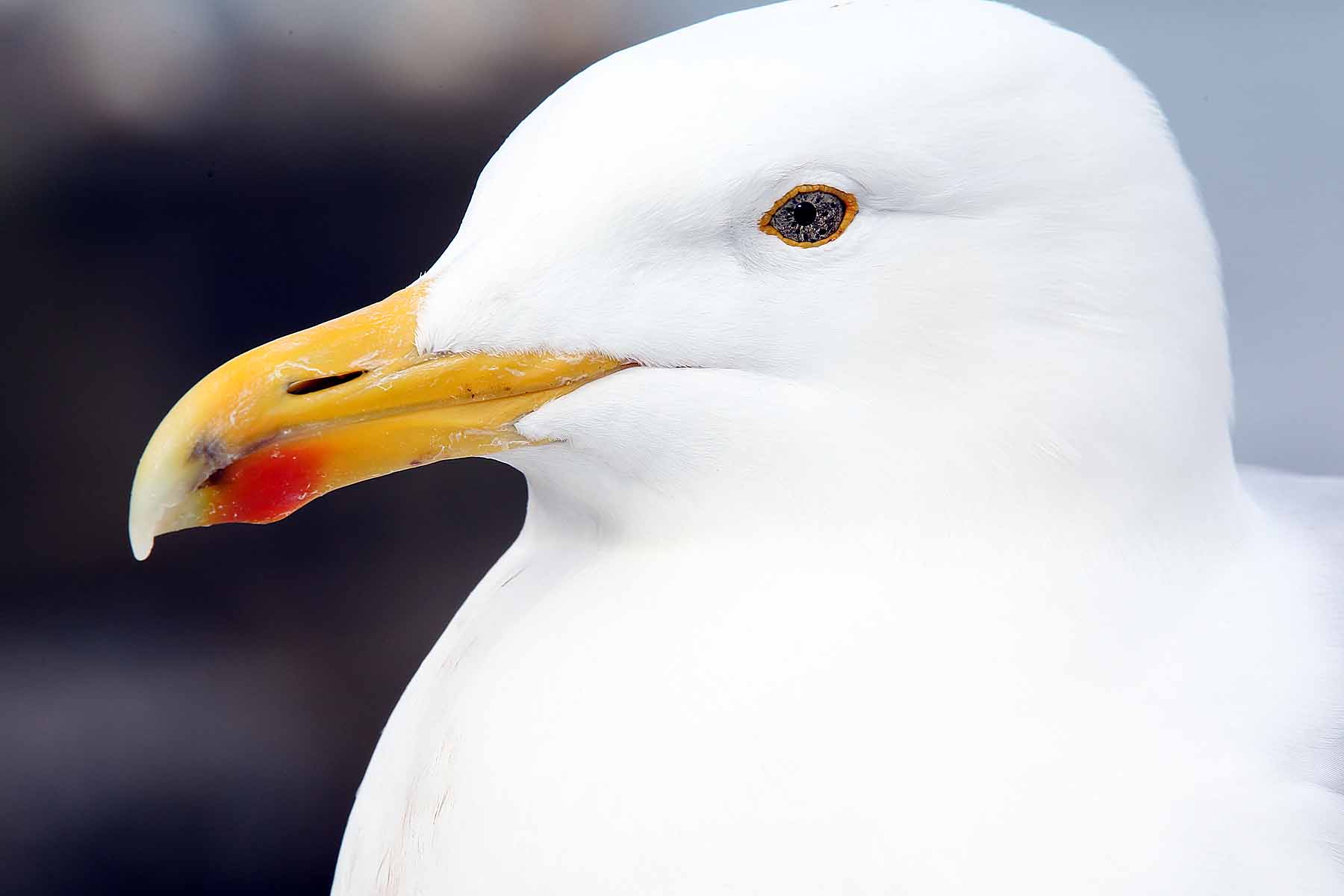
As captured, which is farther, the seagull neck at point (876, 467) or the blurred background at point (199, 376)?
the blurred background at point (199, 376)

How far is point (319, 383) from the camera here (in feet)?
2.04

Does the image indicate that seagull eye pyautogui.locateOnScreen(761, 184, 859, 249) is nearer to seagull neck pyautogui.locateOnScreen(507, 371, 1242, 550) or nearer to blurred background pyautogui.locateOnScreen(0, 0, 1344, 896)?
seagull neck pyautogui.locateOnScreen(507, 371, 1242, 550)

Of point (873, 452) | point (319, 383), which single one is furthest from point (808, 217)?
point (319, 383)

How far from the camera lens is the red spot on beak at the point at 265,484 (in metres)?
0.62

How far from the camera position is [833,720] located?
578 mm

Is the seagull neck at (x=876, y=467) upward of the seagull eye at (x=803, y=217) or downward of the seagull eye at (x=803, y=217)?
downward

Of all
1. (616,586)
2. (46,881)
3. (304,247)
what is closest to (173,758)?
(46,881)

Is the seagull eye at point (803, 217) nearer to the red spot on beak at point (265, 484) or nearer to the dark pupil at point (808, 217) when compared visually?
the dark pupil at point (808, 217)

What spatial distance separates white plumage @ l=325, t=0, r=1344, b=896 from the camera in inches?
22.6

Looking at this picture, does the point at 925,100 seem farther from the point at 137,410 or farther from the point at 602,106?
the point at 137,410

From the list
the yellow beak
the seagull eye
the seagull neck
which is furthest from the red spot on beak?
the seagull eye

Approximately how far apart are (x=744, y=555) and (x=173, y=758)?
40.7 inches

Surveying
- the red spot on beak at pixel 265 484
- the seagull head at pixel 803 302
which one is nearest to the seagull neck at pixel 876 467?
the seagull head at pixel 803 302

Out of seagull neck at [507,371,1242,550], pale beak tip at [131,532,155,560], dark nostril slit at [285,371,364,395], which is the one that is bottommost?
pale beak tip at [131,532,155,560]
